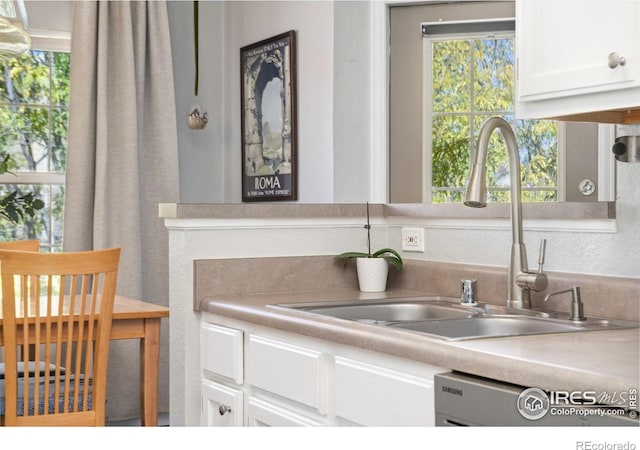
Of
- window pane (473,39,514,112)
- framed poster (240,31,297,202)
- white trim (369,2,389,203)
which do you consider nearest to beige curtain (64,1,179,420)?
framed poster (240,31,297,202)

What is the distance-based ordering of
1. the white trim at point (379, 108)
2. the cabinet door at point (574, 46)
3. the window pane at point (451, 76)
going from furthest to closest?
the window pane at point (451, 76) → the white trim at point (379, 108) → the cabinet door at point (574, 46)

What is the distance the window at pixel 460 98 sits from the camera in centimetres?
329

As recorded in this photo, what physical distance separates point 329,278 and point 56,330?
95cm

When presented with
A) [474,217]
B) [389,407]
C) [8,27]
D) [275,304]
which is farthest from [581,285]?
[8,27]

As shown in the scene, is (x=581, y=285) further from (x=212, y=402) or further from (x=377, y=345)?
(x=212, y=402)

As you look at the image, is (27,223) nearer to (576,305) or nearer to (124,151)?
(124,151)

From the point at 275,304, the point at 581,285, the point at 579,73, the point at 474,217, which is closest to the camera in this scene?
the point at 579,73

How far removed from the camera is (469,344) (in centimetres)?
150

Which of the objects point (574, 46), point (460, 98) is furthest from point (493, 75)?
point (574, 46)

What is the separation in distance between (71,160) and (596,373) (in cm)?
336

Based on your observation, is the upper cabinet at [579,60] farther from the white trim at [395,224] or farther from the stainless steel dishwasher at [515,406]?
the stainless steel dishwasher at [515,406]

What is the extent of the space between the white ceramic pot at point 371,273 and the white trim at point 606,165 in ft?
2.44

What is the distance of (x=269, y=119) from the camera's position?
402 centimetres

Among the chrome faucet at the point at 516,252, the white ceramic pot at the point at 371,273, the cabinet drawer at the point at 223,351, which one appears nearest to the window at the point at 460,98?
the white ceramic pot at the point at 371,273
